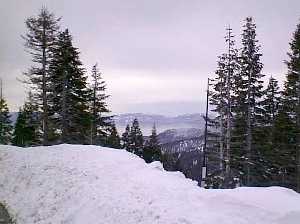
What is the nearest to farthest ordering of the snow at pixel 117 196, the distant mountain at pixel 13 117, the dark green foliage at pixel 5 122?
the snow at pixel 117 196
the dark green foliage at pixel 5 122
the distant mountain at pixel 13 117

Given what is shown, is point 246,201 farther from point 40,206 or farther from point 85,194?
point 40,206

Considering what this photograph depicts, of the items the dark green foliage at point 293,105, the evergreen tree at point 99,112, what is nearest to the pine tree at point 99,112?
the evergreen tree at point 99,112

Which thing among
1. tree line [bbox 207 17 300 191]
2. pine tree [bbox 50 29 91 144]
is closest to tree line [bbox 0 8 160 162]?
pine tree [bbox 50 29 91 144]

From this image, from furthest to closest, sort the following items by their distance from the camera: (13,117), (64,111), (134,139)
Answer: (13,117)
(134,139)
(64,111)

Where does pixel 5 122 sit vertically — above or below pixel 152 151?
above

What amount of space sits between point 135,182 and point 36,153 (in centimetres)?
969

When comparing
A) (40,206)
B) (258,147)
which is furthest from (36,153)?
(258,147)

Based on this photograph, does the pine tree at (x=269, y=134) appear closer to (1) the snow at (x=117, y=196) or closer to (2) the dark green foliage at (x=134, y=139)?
(1) the snow at (x=117, y=196)

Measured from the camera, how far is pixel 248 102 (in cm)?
3472

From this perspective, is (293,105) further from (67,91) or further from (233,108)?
(67,91)

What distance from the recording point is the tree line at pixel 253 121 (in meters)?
A: 32.3

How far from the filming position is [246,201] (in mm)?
12000

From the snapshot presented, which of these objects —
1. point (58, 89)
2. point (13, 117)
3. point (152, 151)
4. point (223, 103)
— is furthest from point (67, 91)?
point (13, 117)

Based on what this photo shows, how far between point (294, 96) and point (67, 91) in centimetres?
1873
